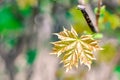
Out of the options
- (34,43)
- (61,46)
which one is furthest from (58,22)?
(61,46)

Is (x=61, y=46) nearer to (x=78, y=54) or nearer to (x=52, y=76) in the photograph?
(x=78, y=54)

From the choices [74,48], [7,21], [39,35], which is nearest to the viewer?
[74,48]

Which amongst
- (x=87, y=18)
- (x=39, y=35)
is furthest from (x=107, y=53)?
(x=87, y=18)

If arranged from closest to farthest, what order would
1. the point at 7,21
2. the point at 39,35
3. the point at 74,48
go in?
the point at 74,48
the point at 7,21
the point at 39,35

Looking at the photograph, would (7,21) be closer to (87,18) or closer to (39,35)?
(39,35)

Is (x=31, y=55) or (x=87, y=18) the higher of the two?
(x=87, y=18)

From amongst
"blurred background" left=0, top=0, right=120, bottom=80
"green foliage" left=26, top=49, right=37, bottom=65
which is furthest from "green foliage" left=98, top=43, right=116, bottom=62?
"green foliage" left=26, top=49, right=37, bottom=65

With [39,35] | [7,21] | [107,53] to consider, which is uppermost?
[7,21]
